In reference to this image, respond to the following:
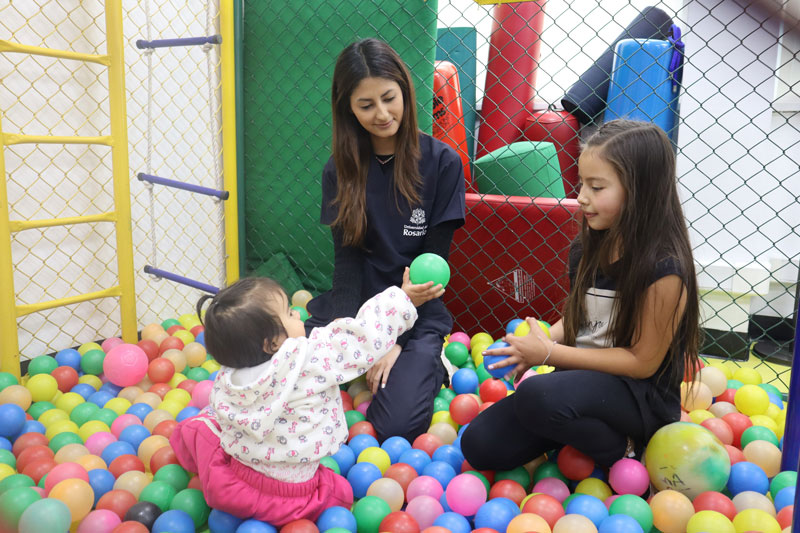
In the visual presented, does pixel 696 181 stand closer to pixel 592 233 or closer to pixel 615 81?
pixel 615 81

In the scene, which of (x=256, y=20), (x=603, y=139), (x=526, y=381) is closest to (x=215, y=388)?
(x=526, y=381)

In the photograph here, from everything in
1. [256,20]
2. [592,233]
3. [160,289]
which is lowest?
[160,289]

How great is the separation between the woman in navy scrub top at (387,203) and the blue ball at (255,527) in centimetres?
55

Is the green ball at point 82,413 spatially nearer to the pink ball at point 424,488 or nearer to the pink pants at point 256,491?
the pink pants at point 256,491

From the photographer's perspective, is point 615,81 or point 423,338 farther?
point 615,81

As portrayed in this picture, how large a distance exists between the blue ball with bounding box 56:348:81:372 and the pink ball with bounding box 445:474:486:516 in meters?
1.51

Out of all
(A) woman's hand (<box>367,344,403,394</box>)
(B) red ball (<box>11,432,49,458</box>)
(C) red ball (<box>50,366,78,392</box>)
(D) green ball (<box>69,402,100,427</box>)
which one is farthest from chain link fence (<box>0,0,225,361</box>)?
(A) woman's hand (<box>367,344,403,394</box>)

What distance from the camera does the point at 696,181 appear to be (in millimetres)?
3059

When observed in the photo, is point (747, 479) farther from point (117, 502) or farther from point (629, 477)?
point (117, 502)

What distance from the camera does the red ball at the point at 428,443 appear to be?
178 centimetres

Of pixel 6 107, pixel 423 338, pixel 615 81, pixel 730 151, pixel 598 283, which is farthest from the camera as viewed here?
pixel 615 81

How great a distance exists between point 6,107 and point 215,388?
61.3 inches

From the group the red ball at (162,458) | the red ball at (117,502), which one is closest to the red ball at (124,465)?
the red ball at (162,458)

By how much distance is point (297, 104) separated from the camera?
2.96 metres
